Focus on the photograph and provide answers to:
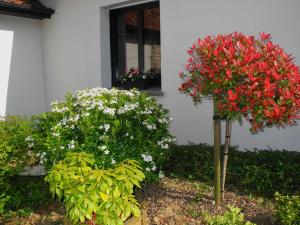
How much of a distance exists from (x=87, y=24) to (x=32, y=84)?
2.37m

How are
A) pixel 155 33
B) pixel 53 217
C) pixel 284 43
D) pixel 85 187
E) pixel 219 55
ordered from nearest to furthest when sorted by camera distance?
pixel 85 187, pixel 219 55, pixel 53 217, pixel 284 43, pixel 155 33

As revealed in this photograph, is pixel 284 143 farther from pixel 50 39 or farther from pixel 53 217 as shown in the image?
pixel 50 39

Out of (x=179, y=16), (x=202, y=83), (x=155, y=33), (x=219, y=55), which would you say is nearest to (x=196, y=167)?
(x=202, y=83)

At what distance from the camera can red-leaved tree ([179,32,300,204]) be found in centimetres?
325

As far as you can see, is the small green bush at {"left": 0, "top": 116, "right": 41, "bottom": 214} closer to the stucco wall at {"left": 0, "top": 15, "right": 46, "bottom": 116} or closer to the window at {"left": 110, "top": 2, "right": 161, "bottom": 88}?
the window at {"left": 110, "top": 2, "right": 161, "bottom": 88}

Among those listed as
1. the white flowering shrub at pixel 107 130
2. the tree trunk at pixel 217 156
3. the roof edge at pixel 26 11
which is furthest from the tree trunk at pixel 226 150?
the roof edge at pixel 26 11

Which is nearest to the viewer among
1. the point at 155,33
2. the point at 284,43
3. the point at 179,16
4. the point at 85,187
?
the point at 85,187

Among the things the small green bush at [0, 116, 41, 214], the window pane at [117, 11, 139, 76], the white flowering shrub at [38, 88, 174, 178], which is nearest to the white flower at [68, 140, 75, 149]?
the white flowering shrub at [38, 88, 174, 178]

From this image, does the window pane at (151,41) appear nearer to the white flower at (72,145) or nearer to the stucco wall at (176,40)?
the stucco wall at (176,40)

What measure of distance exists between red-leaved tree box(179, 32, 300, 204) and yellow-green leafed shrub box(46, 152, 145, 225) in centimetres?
120

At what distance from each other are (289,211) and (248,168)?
47.4 inches

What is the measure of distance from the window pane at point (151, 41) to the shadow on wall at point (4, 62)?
3.45m

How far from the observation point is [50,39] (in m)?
8.72

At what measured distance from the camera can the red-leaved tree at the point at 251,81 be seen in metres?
3.25
